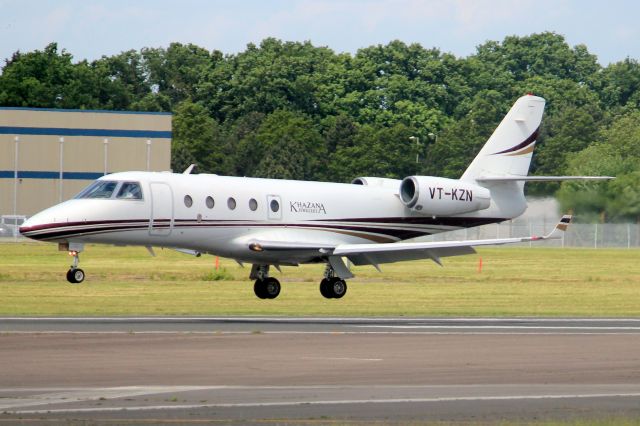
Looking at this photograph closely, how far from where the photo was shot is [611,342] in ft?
94.4

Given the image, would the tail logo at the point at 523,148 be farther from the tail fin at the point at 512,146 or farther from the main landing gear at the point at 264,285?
the main landing gear at the point at 264,285

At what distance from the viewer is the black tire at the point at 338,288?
128 ft

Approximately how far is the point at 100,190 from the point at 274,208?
5.27 m

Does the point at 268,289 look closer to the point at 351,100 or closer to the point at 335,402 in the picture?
the point at 335,402

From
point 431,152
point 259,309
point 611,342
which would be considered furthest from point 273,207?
point 431,152

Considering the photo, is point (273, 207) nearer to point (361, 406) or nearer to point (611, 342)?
point (611, 342)

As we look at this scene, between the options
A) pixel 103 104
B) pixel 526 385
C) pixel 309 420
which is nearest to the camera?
pixel 309 420

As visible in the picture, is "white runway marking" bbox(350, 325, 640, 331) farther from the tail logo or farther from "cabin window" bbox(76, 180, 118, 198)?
the tail logo

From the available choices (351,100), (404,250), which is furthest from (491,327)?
(351,100)

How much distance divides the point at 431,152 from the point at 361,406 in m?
94.5

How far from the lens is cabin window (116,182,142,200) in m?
35.2

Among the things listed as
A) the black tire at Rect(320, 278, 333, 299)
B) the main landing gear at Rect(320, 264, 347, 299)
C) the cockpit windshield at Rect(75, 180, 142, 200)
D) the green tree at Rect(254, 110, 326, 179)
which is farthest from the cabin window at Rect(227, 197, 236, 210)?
the green tree at Rect(254, 110, 326, 179)

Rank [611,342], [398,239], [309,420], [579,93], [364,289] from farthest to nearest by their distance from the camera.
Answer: [579,93]
[364,289]
[398,239]
[611,342]
[309,420]

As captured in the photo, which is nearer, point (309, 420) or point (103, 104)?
point (309, 420)
